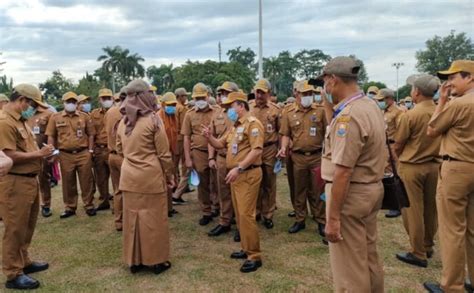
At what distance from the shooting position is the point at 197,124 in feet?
20.1

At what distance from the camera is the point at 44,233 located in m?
5.75

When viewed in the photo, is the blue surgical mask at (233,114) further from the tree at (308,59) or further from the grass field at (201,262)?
the tree at (308,59)

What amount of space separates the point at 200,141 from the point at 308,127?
1.80m

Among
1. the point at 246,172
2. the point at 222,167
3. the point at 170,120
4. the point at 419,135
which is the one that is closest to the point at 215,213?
the point at 222,167

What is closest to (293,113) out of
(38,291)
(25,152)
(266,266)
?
(266,266)

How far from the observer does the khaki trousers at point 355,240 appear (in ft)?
8.42

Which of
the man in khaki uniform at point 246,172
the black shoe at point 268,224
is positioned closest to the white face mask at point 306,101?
the man in khaki uniform at point 246,172

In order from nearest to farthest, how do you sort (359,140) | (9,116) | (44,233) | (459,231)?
(359,140) < (459,231) < (9,116) < (44,233)

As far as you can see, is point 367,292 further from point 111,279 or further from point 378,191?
point 111,279

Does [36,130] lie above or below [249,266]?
above

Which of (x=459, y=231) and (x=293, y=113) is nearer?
(x=459, y=231)

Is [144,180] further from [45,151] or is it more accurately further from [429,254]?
[429,254]

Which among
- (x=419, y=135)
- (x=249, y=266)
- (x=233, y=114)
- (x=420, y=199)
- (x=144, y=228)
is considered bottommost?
(x=249, y=266)

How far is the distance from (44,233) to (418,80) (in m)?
5.59
